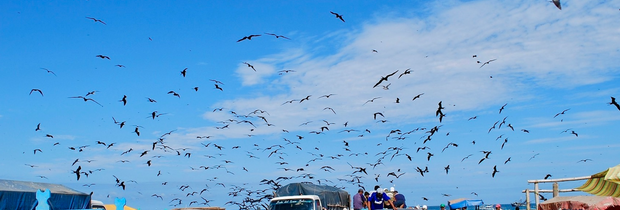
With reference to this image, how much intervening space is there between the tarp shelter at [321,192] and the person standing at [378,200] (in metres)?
6.15

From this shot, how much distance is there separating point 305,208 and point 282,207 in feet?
2.55

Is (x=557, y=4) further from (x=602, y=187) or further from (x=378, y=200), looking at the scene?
(x=378, y=200)

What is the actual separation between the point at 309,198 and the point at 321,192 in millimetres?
5916

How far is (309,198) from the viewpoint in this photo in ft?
68.9

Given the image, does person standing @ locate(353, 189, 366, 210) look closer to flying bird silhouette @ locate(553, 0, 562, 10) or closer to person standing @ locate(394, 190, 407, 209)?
person standing @ locate(394, 190, 407, 209)

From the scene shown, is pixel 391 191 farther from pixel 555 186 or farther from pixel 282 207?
pixel 555 186

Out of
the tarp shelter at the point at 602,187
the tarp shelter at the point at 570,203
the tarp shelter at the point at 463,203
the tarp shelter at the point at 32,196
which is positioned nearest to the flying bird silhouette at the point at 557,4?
the tarp shelter at the point at 602,187

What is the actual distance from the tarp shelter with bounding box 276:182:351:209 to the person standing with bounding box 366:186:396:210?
242 inches

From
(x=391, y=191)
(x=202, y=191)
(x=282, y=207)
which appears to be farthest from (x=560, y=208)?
(x=202, y=191)

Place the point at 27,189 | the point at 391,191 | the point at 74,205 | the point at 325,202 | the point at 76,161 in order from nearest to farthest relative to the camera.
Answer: the point at 27,189 → the point at 74,205 → the point at 391,191 → the point at 325,202 → the point at 76,161

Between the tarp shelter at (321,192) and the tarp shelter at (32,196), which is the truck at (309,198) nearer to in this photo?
the tarp shelter at (321,192)

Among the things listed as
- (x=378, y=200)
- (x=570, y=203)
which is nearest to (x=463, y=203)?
(x=570, y=203)

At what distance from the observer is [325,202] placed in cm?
2698

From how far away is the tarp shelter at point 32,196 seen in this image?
15644 mm
